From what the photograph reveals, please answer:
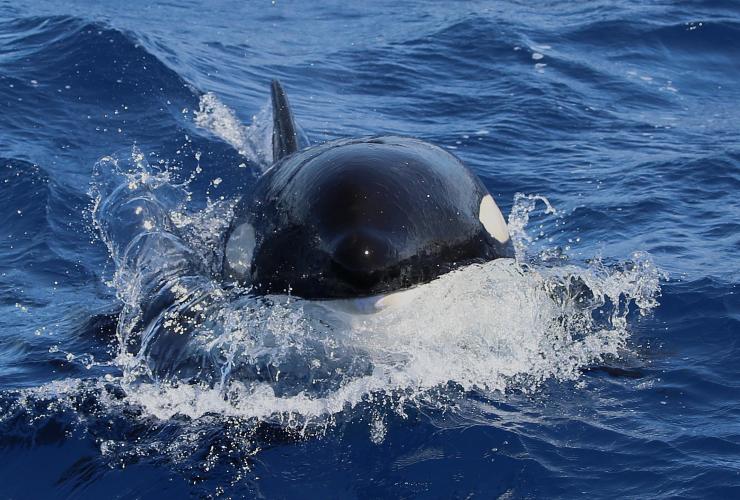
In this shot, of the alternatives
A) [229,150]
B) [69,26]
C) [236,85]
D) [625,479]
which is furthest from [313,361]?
[69,26]

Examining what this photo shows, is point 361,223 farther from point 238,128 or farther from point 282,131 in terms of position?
point 238,128

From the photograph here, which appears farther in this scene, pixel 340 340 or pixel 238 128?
pixel 238 128

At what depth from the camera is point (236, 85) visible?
17.6 m

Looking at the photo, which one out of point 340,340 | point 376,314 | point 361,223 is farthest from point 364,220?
point 340,340

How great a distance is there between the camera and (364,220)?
6.11 metres

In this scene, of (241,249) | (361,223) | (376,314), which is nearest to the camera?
(361,223)

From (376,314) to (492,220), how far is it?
1421 mm

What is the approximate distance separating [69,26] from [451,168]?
40.1ft

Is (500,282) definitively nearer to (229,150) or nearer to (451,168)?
(451,168)

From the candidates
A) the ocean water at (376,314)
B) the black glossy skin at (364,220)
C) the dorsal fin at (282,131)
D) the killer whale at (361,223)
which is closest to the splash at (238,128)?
the ocean water at (376,314)

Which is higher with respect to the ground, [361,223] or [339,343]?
[361,223]

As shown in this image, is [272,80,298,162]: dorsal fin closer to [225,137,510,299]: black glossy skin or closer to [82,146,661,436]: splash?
[82,146,661,436]: splash

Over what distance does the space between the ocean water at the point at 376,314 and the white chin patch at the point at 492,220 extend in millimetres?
205

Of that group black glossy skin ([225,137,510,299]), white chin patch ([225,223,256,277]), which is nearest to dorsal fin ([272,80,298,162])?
white chin patch ([225,223,256,277])
